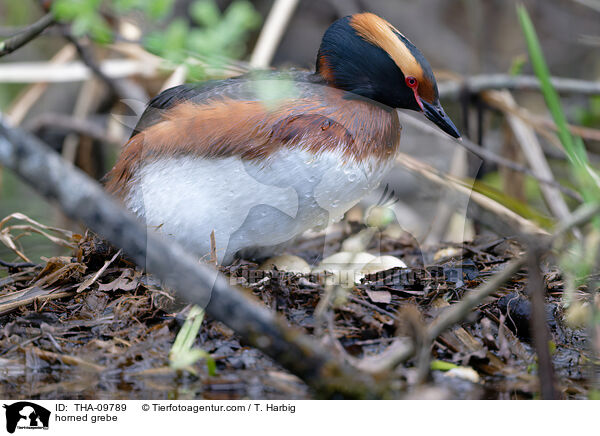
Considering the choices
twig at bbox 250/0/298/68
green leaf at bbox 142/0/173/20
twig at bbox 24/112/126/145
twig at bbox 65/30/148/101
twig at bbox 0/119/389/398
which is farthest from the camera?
twig at bbox 24/112/126/145

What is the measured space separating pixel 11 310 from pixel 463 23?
6.03m

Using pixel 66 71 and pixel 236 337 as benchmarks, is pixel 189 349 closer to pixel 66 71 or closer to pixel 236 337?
pixel 236 337

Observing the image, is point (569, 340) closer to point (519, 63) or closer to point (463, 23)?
point (519, 63)

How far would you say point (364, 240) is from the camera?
129 inches

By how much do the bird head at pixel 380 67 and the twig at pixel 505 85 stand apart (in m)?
2.09

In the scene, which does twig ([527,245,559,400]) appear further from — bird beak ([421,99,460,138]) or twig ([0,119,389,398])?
bird beak ([421,99,460,138])

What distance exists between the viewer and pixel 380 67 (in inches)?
103

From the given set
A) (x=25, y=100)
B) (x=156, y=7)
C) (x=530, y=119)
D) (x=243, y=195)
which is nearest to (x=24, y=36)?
(x=156, y=7)

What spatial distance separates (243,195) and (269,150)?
0.20 meters

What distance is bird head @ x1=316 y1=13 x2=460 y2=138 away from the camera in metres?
2.56

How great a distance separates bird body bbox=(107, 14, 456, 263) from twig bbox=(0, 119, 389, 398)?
0.95 m

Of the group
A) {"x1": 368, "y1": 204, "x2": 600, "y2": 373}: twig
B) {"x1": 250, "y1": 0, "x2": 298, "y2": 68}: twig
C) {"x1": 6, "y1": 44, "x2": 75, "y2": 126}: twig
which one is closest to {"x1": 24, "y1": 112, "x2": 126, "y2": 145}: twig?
{"x1": 6, "y1": 44, "x2": 75, "y2": 126}: twig

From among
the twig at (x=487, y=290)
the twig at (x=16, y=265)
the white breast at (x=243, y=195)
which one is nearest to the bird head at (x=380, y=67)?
the white breast at (x=243, y=195)
